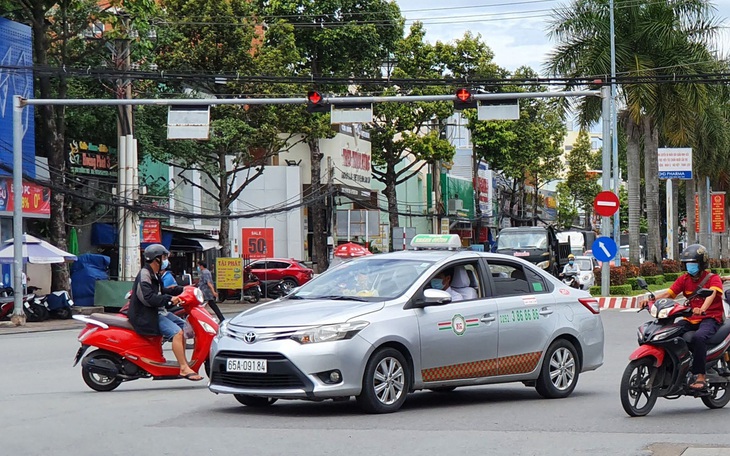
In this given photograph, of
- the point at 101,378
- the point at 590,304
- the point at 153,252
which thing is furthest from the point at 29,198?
the point at 590,304

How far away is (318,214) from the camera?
58.0m

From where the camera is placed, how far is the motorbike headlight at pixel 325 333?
10.2 meters

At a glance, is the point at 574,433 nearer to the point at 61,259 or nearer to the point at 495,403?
the point at 495,403

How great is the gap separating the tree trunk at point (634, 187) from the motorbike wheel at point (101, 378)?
96.0 ft

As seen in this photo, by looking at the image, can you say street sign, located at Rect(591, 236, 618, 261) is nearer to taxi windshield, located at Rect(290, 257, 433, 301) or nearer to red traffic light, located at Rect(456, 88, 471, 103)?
red traffic light, located at Rect(456, 88, 471, 103)

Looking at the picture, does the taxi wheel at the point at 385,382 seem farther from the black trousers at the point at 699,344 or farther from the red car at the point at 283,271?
the red car at the point at 283,271

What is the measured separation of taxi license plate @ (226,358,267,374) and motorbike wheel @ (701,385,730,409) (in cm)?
445

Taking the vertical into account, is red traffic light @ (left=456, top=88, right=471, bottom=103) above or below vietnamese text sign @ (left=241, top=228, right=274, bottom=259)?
above

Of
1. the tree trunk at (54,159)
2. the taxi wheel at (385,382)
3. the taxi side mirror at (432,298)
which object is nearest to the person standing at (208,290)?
the tree trunk at (54,159)

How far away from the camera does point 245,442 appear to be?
899cm

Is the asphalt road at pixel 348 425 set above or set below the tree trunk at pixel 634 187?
below

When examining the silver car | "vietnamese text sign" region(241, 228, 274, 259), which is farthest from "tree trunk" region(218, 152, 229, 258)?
the silver car

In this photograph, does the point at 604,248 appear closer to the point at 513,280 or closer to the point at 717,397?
the point at 513,280

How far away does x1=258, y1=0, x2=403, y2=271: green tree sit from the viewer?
177 feet
